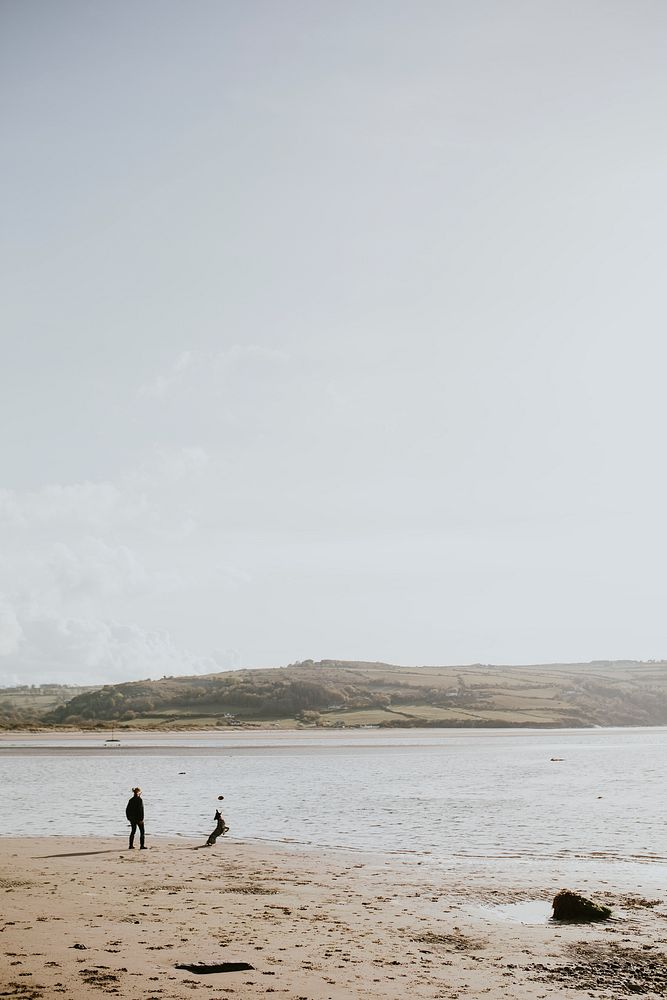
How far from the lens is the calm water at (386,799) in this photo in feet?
95.5

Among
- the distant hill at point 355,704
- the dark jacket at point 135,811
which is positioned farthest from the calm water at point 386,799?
the distant hill at point 355,704

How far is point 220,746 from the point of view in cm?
9694

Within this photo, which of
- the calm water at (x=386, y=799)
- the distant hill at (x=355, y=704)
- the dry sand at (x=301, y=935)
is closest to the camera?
the dry sand at (x=301, y=935)

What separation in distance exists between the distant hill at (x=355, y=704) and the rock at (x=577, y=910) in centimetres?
12499

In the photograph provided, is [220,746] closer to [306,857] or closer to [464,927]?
[306,857]

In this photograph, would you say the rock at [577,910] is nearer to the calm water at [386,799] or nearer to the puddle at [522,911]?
the puddle at [522,911]

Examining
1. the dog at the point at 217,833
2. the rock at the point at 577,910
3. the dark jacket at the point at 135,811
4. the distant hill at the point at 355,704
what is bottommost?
the distant hill at the point at 355,704

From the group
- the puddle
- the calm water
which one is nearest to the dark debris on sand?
the puddle

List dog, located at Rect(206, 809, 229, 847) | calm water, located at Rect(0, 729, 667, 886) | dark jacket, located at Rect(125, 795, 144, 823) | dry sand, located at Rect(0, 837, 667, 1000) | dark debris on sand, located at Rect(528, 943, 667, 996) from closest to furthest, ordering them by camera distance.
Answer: dry sand, located at Rect(0, 837, 667, 1000) → dark debris on sand, located at Rect(528, 943, 667, 996) → dark jacket, located at Rect(125, 795, 144, 823) → dog, located at Rect(206, 809, 229, 847) → calm water, located at Rect(0, 729, 667, 886)

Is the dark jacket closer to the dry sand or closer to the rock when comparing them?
the dry sand

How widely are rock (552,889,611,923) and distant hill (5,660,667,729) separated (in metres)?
125

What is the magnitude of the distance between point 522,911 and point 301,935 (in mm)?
5834

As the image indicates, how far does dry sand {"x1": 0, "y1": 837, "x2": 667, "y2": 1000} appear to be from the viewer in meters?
12.6

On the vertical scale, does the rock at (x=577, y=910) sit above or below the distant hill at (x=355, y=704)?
above
